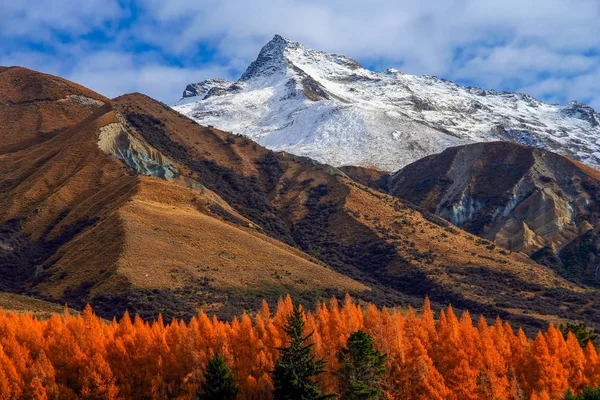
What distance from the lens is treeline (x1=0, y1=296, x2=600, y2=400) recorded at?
62906 mm

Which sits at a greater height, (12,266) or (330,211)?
(330,211)

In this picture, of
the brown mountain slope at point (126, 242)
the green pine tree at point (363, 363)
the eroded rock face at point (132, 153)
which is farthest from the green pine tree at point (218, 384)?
the eroded rock face at point (132, 153)

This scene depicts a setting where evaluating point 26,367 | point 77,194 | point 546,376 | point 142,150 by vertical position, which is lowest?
point 26,367

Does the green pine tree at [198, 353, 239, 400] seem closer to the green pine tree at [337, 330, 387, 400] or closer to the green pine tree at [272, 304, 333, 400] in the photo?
the green pine tree at [272, 304, 333, 400]

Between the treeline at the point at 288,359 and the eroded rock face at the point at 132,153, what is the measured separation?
93.3 metres

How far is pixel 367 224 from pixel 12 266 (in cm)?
9061

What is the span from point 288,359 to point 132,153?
124m

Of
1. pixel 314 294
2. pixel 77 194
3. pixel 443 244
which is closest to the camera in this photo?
pixel 314 294

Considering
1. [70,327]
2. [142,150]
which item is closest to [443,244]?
[142,150]

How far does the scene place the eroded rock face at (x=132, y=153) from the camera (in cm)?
16725

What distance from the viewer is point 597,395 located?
51.9 meters

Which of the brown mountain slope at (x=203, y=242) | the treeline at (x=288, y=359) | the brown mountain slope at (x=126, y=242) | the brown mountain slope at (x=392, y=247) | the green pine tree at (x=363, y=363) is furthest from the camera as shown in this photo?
the brown mountain slope at (x=392, y=247)

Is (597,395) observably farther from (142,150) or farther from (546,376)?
(142,150)

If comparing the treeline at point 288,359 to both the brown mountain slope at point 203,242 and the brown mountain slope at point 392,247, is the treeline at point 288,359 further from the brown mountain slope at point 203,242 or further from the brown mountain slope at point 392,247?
the brown mountain slope at point 392,247
